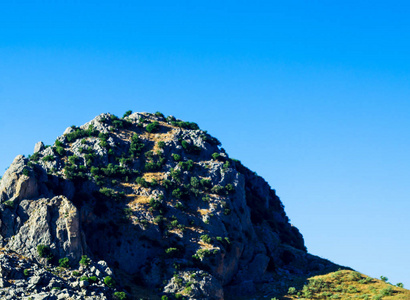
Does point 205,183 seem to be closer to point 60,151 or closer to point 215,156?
point 215,156

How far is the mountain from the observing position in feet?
297

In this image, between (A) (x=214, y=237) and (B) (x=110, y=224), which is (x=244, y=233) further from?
(B) (x=110, y=224)

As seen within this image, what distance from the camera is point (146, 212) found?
108 metres

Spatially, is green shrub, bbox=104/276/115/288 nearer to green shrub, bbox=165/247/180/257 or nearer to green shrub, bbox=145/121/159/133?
green shrub, bbox=165/247/180/257

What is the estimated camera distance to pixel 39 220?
3691 inches

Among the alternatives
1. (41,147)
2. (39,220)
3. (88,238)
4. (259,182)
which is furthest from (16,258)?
(259,182)

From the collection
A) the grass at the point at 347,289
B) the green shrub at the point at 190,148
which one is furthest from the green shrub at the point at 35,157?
the grass at the point at 347,289

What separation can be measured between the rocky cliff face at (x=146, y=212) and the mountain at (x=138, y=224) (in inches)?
8.5

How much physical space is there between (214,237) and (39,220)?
3388cm

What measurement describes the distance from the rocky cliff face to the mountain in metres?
0.22

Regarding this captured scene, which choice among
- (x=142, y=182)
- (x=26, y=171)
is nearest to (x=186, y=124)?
(x=142, y=182)

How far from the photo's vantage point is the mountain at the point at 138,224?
90625 mm

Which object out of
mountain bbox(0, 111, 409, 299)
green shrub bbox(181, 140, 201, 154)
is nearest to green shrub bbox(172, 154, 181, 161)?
mountain bbox(0, 111, 409, 299)

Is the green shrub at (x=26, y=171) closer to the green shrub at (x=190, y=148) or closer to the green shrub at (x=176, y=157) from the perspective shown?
the green shrub at (x=176, y=157)
